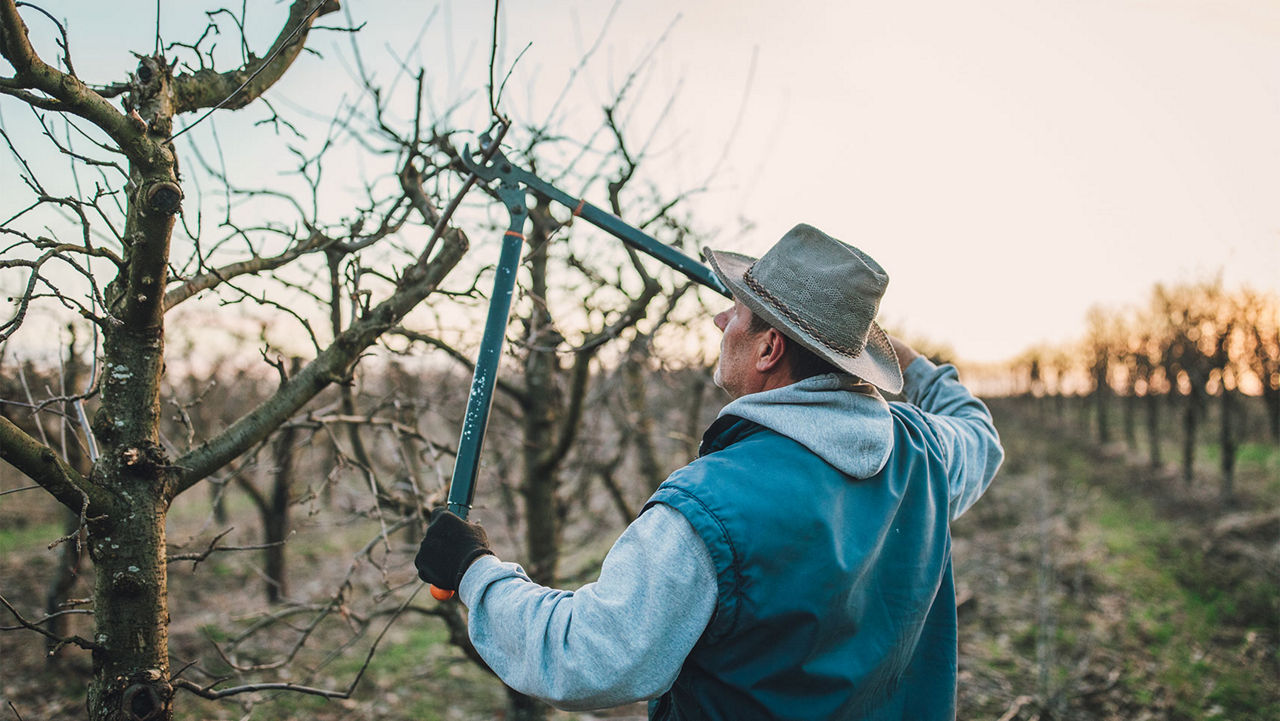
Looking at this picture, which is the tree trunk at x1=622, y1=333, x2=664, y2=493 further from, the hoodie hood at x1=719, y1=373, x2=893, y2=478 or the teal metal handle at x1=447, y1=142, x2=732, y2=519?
the hoodie hood at x1=719, y1=373, x2=893, y2=478

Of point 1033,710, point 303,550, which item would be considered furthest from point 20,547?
point 1033,710

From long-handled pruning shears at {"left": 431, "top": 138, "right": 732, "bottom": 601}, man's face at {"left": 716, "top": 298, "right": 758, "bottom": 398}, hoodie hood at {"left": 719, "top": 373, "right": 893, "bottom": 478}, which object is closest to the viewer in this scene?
hoodie hood at {"left": 719, "top": 373, "right": 893, "bottom": 478}

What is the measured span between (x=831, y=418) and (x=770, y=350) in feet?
0.82

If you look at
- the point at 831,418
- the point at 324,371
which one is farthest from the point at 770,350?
the point at 324,371

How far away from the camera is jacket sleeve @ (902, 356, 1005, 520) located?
2088 mm

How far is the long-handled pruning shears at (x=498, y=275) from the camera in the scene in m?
1.90

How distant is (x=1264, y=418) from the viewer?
97.8 feet

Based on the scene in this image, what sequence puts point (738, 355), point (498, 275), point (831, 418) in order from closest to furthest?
point (831, 418) → point (738, 355) → point (498, 275)

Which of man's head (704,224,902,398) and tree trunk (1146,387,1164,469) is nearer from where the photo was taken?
man's head (704,224,902,398)

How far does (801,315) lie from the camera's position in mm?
1679

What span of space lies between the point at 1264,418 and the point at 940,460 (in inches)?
1485

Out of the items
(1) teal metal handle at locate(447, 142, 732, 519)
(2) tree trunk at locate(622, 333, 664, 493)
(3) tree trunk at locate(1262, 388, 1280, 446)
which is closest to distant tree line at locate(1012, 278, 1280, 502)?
(3) tree trunk at locate(1262, 388, 1280, 446)

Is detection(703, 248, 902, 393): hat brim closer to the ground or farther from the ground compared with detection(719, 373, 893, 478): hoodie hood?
farther from the ground

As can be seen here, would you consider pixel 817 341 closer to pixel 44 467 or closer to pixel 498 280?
pixel 498 280
